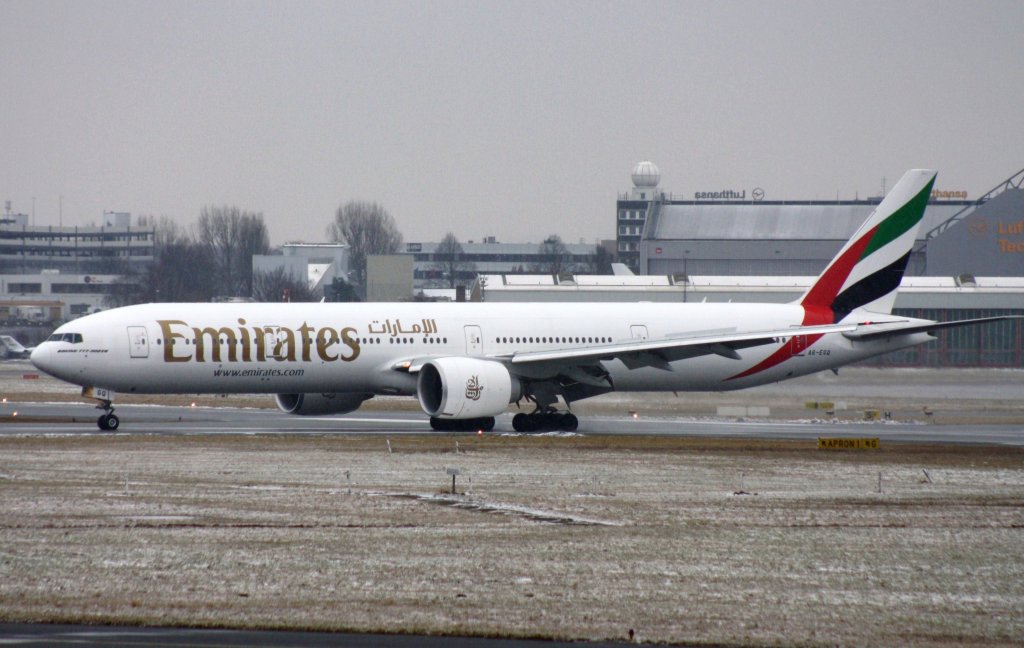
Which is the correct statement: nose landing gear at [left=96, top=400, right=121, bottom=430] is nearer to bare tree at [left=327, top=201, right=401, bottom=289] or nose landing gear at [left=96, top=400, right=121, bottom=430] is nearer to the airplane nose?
the airplane nose

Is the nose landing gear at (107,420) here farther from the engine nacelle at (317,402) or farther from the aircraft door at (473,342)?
the aircraft door at (473,342)

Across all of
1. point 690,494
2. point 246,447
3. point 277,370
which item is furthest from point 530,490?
point 277,370

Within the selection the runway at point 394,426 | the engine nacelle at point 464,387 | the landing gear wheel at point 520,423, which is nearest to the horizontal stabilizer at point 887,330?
the runway at point 394,426

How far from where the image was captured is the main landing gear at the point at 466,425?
41.3 meters

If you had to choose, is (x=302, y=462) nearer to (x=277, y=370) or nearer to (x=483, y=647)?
(x=277, y=370)

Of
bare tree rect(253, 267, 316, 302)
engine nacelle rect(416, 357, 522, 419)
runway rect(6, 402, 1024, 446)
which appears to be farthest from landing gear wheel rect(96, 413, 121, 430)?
bare tree rect(253, 267, 316, 302)

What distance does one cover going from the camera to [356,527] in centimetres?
2038

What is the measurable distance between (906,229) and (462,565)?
1309 inches

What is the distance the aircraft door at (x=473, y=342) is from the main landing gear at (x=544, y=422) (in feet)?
8.44

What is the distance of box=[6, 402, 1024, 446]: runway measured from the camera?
133 ft

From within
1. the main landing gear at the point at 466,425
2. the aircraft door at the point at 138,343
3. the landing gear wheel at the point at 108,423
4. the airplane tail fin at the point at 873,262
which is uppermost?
the airplane tail fin at the point at 873,262

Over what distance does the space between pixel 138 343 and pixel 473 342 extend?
10.1 metres

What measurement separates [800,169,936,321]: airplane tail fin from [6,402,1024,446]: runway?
4.15 meters

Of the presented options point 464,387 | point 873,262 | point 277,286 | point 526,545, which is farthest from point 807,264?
point 526,545
